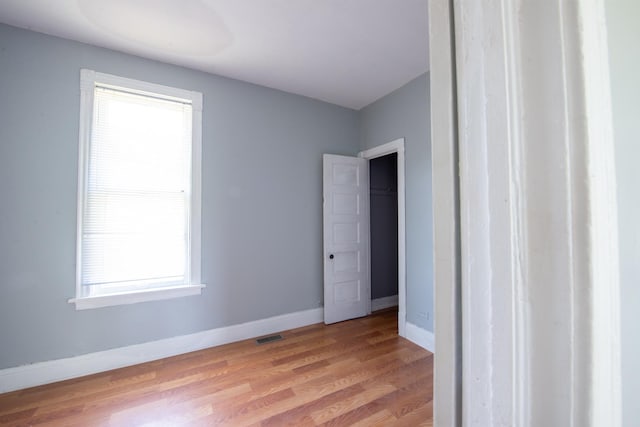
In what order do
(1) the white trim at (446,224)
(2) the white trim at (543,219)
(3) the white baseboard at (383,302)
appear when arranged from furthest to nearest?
(3) the white baseboard at (383,302) < (1) the white trim at (446,224) < (2) the white trim at (543,219)

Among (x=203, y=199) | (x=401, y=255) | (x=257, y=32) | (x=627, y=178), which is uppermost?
(x=257, y=32)

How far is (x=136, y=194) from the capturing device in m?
2.41

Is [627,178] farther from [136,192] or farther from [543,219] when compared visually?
[136,192]

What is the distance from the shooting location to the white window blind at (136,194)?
7.41ft

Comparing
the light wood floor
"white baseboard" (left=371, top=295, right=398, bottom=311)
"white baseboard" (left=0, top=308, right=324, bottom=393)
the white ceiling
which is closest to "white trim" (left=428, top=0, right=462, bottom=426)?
the light wood floor

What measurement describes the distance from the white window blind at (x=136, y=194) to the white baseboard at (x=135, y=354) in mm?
538

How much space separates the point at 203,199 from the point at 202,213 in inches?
5.6

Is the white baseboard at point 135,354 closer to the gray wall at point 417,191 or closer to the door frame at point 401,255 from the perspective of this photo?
the door frame at point 401,255

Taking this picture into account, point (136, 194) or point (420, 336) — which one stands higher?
point (136, 194)

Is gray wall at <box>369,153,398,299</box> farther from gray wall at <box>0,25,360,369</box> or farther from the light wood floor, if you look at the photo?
the light wood floor

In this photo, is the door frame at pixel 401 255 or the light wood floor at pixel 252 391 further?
the door frame at pixel 401 255

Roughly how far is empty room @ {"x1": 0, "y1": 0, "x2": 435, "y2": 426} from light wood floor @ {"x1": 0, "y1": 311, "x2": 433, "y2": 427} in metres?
0.02

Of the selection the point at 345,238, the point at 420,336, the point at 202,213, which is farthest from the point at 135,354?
the point at 420,336

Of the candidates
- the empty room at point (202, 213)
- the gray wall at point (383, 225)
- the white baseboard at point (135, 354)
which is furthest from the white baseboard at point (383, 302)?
the white baseboard at point (135, 354)
